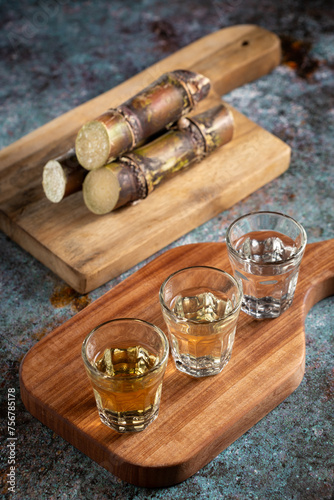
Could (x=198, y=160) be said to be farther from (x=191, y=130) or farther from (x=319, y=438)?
(x=319, y=438)

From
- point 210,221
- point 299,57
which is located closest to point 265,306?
point 210,221

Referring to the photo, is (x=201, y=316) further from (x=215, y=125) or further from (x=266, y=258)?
(x=215, y=125)

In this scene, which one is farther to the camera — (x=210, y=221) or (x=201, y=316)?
(x=210, y=221)

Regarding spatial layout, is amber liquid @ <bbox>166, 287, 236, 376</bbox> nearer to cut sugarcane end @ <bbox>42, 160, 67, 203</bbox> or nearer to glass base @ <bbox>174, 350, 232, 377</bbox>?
glass base @ <bbox>174, 350, 232, 377</bbox>

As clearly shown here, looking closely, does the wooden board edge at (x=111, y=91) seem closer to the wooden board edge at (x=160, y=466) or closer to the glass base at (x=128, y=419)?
the wooden board edge at (x=160, y=466)

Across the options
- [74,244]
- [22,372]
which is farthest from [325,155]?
[22,372]

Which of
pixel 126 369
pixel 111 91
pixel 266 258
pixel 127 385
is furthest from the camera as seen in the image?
pixel 111 91
